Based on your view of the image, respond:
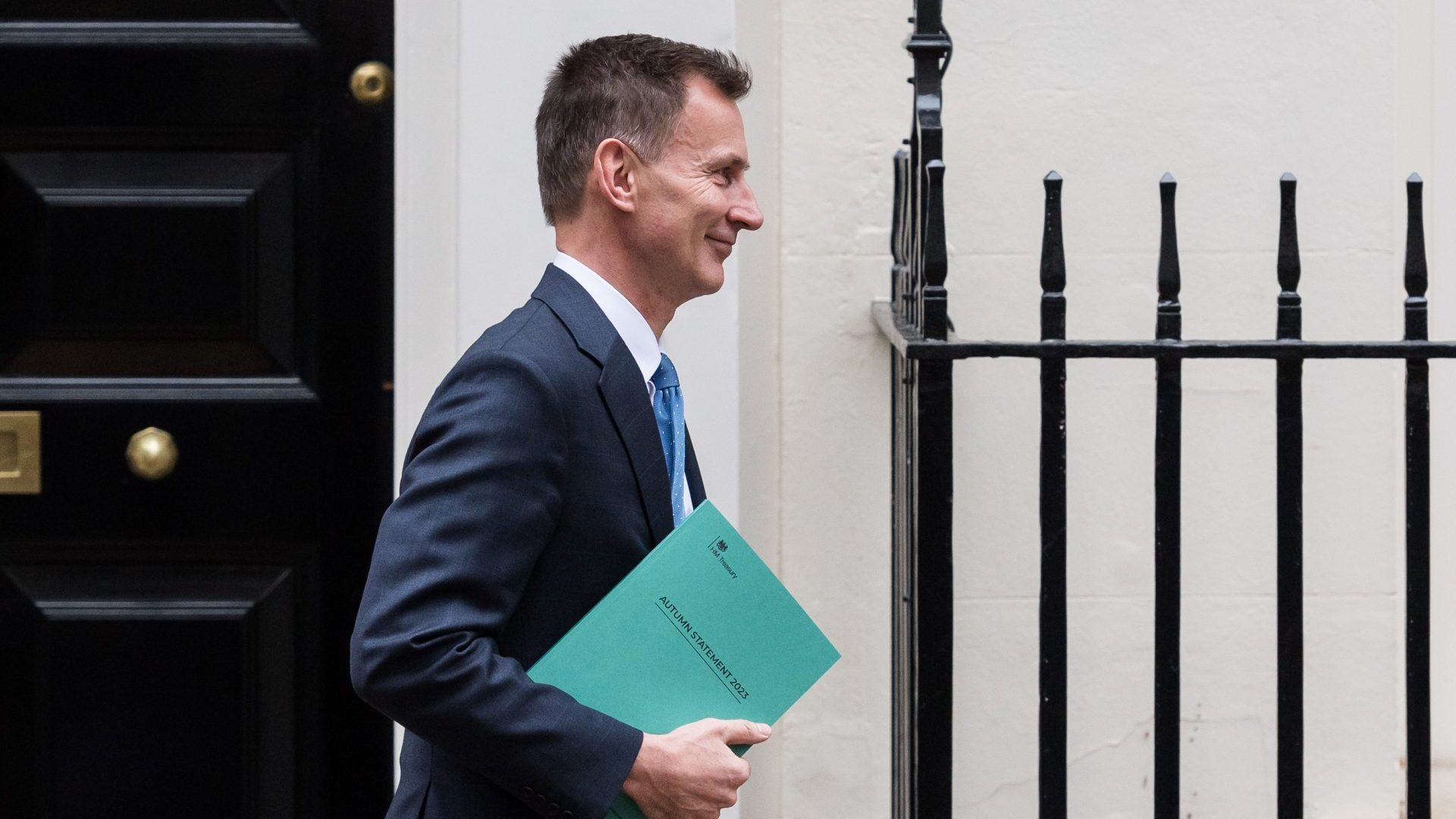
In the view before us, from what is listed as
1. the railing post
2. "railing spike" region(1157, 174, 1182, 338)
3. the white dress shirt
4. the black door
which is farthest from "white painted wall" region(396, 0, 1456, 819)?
the white dress shirt

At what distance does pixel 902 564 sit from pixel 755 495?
1.45 feet

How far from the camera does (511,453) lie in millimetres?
1382

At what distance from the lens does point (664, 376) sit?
1.64 m

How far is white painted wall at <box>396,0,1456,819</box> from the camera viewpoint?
2.64 meters

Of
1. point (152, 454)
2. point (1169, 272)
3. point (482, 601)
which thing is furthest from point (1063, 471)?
point (152, 454)

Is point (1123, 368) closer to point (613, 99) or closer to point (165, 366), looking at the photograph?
point (613, 99)

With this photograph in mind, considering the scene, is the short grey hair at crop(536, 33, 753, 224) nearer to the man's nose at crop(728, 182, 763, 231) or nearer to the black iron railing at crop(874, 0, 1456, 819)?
the man's nose at crop(728, 182, 763, 231)

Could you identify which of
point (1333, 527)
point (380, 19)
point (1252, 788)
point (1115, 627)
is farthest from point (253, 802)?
point (1333, 527)

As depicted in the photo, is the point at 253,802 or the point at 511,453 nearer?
the point at 511,453

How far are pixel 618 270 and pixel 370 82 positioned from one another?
48.6 inches

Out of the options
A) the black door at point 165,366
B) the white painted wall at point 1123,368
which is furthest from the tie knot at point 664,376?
the black door at point 165,366

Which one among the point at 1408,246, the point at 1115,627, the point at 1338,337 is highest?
the point at 1408,246

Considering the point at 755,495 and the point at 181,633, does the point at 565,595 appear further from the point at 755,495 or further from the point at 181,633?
the point at 181,633

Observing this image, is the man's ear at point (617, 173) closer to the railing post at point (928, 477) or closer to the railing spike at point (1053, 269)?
the railing post at point (928, 477)
